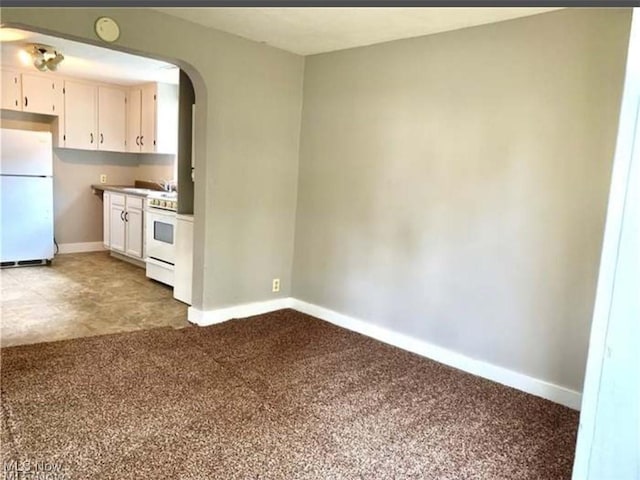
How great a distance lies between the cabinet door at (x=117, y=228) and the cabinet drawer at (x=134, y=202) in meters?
0.21

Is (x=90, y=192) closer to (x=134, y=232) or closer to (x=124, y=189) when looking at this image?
(x=124, y=189)

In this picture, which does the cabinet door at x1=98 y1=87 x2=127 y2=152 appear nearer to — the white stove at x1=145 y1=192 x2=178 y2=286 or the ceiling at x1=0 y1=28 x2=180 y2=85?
the ceiling at x1=0 y1=28 x2=180 y2=85

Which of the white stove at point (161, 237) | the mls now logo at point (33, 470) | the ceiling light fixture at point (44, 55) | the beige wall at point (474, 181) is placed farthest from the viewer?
the white stove at point (161, 237)

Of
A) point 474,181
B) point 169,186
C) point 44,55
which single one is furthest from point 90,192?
point 474,181

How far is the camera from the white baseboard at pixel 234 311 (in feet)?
12.5

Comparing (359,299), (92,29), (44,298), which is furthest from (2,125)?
(359,299)

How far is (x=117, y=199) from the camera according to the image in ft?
20.2

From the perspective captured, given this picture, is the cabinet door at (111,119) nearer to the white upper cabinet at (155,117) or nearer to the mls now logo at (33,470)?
the white upper cabinet at (155,117)

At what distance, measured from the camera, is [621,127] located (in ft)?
3.70

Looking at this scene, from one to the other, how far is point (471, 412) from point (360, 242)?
1.61 meters

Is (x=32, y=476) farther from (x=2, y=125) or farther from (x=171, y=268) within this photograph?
(x=2, y=125)

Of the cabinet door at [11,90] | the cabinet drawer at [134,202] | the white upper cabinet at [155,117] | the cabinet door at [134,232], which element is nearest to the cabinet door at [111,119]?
the white upper cabinet at [155,117]

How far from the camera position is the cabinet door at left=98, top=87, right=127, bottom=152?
638 cm

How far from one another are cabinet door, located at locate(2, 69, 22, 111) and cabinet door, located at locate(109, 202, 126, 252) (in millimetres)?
1618
